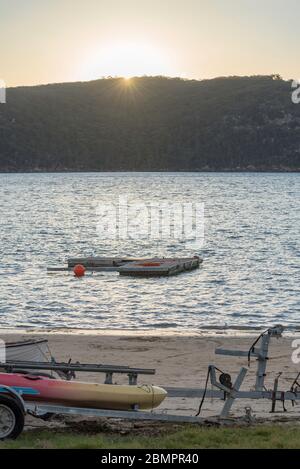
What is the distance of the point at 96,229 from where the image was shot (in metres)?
74.1

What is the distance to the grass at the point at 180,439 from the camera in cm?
1020

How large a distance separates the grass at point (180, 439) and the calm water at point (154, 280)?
1373cm

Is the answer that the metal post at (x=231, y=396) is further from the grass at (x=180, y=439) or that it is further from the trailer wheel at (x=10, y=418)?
the trailer wheel at (x=10, y=418)

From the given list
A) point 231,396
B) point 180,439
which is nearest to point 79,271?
point 231,396

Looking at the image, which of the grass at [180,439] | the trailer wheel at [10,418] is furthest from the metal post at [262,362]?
the trailer wheel at [10,418]

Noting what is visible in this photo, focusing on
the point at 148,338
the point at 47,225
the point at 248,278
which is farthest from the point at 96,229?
the point at 148,338

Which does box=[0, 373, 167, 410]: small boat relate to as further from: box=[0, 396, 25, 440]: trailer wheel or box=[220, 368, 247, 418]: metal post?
box=[220, 368, 247, 418]: metal post

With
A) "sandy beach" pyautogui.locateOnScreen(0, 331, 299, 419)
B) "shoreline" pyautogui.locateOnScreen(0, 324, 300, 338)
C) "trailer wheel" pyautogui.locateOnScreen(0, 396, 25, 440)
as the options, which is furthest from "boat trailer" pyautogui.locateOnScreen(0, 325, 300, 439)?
"shoreline" pyautogui.locateOnScreen(0, 324, 300, 338)

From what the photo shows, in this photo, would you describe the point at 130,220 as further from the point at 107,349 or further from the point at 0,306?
the point at 107,349

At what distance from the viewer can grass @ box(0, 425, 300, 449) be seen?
10.2m

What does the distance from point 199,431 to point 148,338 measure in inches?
424
